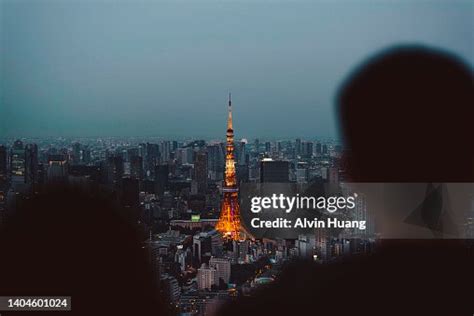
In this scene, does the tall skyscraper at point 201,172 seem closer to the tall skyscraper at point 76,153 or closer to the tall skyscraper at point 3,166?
the tall skyscraper at point 76,153

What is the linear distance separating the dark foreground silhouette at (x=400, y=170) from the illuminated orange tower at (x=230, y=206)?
0.84 feet

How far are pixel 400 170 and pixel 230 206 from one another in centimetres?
65

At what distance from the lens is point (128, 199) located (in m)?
2.71

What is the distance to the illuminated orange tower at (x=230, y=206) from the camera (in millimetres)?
2645

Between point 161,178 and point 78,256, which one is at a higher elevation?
point 161,178

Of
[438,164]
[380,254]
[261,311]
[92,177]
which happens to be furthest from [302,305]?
[92,177]

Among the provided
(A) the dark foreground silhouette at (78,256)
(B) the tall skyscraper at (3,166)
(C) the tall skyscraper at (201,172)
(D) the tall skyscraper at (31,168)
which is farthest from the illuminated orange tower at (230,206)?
(B) the tall skyscraper at (3,166)

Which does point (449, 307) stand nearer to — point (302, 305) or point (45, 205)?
point (302, 305)

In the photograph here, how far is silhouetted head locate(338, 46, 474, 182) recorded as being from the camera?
271cm

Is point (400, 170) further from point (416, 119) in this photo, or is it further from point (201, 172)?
point (201, 172)

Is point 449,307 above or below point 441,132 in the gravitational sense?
below

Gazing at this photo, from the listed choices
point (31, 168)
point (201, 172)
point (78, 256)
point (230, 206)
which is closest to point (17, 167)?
point (31, 168)

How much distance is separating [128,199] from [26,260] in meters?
0.43

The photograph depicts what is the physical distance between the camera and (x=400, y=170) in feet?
8.91
